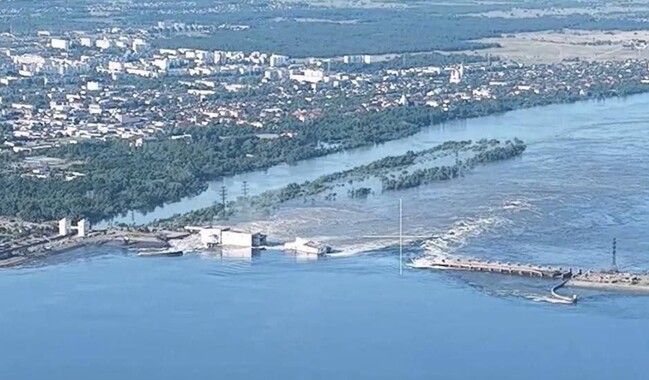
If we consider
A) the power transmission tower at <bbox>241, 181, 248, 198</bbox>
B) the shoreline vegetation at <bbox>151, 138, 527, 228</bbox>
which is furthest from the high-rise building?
the power transmission tower at <bbox>241, 181, 248, 198</bbox>

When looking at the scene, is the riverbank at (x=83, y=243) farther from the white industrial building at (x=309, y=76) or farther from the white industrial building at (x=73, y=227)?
the white industrial building at (x=309, y=76)

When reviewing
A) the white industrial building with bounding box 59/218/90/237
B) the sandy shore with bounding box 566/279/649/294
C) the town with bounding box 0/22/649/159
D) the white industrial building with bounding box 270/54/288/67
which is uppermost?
the white industrial building with bounding box 270/54/288/67

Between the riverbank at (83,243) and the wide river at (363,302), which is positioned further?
the riverbank at (83,243)

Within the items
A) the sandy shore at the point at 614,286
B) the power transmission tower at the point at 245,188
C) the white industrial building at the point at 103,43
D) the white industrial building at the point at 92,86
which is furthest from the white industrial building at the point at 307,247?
the white industrial building at the point at 103,43

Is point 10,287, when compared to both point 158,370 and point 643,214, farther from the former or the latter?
point 643,214

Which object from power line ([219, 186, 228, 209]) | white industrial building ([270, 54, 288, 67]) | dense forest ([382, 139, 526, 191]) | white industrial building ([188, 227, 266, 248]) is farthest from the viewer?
white industrial building ([270, 54, 288, 67])

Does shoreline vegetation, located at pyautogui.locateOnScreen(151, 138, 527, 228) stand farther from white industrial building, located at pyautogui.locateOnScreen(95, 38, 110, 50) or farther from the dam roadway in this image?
white industrial building, located at pyautogui.locateOnScreen(95, 38, 110, 50)

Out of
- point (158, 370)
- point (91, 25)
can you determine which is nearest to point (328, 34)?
point (91, 25)
